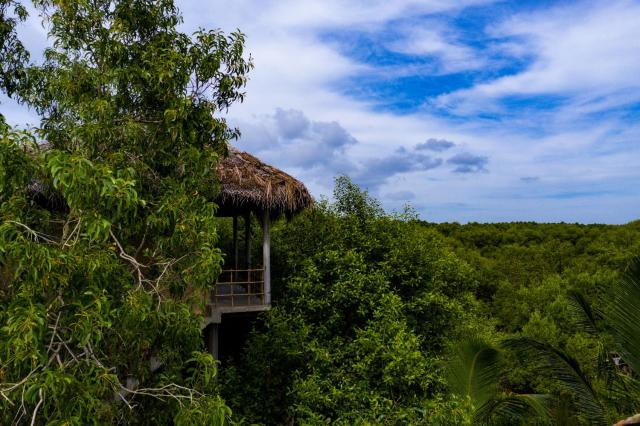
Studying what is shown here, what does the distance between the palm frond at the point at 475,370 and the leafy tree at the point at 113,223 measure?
3.37 m

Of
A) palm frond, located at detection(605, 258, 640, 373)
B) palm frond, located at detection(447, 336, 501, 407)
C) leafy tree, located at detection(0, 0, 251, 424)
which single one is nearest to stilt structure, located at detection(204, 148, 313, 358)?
leafy tree, located at detection(0, 0, 251, 424)

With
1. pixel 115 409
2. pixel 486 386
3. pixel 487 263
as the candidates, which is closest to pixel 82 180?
pixel 115 409

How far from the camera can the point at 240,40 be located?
7699mm

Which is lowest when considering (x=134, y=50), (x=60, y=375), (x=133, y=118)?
(x=60, y=375)

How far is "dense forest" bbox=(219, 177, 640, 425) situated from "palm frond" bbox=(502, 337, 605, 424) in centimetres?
2

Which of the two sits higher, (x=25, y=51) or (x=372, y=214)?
(x=25, y=51)

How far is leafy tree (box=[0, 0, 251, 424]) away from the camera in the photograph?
469 centimetres

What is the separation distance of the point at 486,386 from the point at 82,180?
5.87m

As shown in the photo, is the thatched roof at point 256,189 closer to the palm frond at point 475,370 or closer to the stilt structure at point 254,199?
the stilt structure at point 254,199

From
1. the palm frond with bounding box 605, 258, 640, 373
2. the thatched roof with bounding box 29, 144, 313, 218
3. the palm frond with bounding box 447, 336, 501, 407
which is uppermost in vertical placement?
the thatched roof with bounding box 29, 144, 313, 218

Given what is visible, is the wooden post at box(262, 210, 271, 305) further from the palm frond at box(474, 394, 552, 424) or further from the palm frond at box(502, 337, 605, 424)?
the palm frond at box(502, 337, 605, 424)

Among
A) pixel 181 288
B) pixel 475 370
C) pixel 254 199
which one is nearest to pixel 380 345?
pixel 475 370

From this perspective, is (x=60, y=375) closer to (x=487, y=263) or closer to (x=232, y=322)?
(x=232, y=322)

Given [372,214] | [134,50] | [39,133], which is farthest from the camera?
[372,214]
